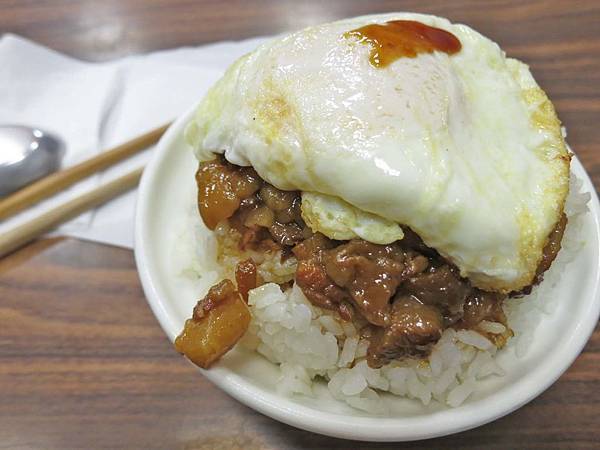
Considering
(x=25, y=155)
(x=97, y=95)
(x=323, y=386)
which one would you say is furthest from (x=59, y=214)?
(x=323, y=386)

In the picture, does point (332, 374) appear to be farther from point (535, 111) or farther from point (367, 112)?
point (535, 111)

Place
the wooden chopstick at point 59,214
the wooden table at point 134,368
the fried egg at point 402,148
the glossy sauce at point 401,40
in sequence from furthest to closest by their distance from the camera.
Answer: the wooden chopstick at point 59,214
the wooden table at point 134,368
the glossy sauce at point 401,40
the fried egg at point 402,148

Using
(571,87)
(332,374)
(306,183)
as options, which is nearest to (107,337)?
(332,374)

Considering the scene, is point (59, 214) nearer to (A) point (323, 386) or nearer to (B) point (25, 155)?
(B) point (25, 155)

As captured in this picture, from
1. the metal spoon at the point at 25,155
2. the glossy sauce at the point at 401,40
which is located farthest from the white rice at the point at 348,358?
the metal spoon at the point at 25,155

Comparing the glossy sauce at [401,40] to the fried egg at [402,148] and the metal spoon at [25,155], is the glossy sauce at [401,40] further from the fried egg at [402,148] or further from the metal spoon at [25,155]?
the metal spoon at [25,155]

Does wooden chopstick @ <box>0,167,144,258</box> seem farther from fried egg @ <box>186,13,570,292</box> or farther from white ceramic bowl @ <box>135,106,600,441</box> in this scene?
fried egg @ <box>186,13,570,292</box>

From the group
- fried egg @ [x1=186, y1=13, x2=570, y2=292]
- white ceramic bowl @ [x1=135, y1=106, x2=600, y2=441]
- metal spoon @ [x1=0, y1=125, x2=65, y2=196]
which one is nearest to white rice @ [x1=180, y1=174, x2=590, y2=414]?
white ceramic bowl @ [x1=135, y1=106, x2=600, y2=441]
